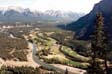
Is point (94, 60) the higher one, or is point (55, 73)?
point (94, 60)

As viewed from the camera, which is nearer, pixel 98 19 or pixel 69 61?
pixel 98 19

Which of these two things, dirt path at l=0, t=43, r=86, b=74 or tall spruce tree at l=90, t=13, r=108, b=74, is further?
dirt path at l=0, t=43, r=86, b=74

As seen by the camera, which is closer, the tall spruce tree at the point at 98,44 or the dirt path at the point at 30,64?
the tall spruce tree at the point at 98,44

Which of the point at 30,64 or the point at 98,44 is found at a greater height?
the point at 98,44

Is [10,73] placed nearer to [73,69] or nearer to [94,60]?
[73,69]

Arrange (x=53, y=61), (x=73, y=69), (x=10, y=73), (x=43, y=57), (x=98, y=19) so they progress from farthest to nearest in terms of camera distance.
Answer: (x=43, y=57) → (x=53, y=61) → (x=73, y=69) → (x=10, y=73) → (x=98, y=19)

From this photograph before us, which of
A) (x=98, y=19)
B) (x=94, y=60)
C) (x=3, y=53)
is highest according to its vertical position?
(x=98, y=19)

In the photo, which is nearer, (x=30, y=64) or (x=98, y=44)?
(x=98, y=44)

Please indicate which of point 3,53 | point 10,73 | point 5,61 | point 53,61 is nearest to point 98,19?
point 10,73

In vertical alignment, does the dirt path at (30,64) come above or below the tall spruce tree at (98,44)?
below

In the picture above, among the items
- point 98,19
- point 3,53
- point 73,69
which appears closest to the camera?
point 98,19

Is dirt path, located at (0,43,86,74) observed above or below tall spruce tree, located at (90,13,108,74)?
below
